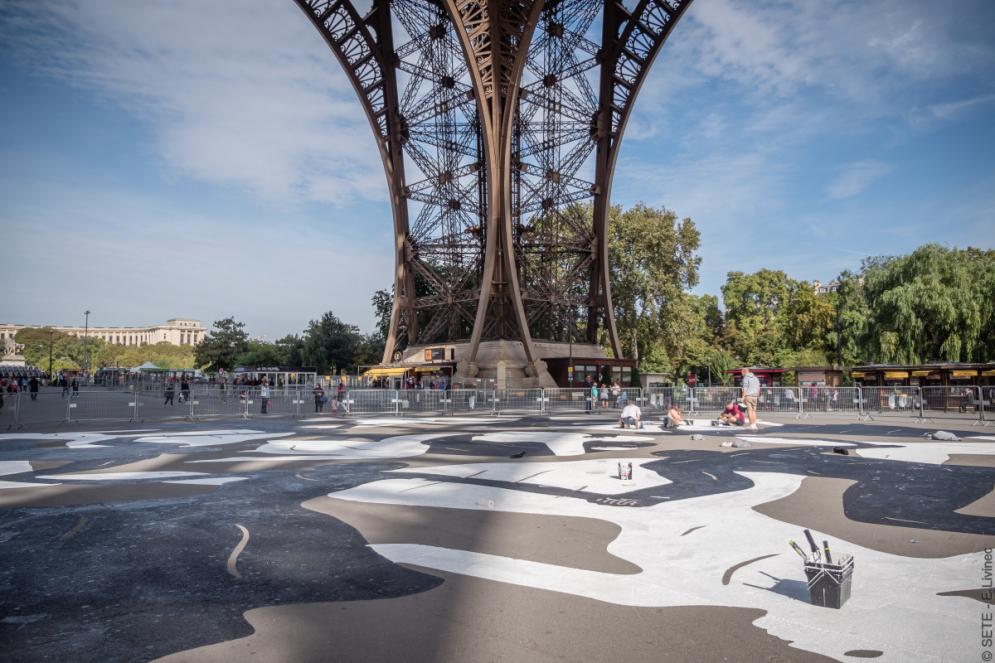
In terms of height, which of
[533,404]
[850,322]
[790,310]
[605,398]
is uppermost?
[790,310]

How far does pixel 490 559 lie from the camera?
6.20m

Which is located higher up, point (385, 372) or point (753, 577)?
point (385, 372)

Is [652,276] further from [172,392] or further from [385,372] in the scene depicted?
[172,392]

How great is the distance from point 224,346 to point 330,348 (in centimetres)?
2430

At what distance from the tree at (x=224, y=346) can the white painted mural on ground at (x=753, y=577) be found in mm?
85797

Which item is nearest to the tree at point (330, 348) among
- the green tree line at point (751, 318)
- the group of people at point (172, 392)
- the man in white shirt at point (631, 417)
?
the green tree line at point (751, 318)

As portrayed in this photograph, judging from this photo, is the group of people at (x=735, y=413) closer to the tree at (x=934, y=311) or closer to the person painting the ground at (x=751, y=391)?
the person painting the ground at (x=751, y=391)

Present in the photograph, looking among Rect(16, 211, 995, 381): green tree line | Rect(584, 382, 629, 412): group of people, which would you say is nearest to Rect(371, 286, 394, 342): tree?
Rect(16, 211, 995, 381): green tree line

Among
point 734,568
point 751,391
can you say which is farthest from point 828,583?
point 751,391

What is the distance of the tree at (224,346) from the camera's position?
3393 inches

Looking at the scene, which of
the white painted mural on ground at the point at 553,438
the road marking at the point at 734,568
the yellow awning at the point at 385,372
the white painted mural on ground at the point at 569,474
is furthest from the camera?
the yellow awning at the point at 385,372

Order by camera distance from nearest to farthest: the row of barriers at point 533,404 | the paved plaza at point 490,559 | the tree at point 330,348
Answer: the paved plaza at point 490,559 < the row of barriers at point 533,404 < the tree at point 330,348

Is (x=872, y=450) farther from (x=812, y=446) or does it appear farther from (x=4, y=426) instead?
(x=4, y=426)

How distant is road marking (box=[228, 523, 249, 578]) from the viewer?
18.8ft
